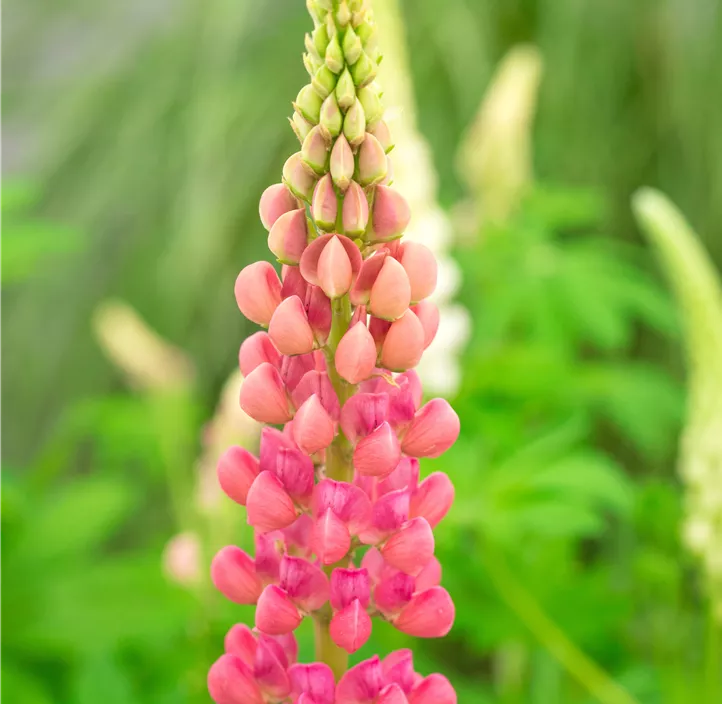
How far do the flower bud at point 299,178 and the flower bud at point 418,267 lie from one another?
0.07m

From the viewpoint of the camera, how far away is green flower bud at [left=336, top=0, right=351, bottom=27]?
0.53 meters

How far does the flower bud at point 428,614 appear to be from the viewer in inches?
23.0

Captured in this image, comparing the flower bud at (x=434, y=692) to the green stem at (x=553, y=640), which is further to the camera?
the green stem at (x=553, y=640)

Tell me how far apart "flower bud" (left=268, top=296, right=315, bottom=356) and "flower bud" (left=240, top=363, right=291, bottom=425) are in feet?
0.09

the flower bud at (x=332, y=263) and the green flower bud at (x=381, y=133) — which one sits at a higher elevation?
the green flower bud at (x=381, y=133)

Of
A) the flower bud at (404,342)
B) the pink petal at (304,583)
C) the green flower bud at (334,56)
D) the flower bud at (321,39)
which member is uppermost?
the flower bud at (321,39)

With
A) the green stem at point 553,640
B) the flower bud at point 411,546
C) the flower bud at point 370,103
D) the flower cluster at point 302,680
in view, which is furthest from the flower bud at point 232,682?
the green stem at point 553,640

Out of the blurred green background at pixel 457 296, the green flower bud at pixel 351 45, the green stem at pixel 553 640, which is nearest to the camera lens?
the green flower bud at pixel 351 45

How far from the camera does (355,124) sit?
531 millimetres

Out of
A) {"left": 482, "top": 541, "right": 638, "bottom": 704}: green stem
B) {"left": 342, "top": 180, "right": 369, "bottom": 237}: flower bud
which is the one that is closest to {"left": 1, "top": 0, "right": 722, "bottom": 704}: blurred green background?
{"left": 482, "top": 541, "right": 638, "bottom": 704}: green stem

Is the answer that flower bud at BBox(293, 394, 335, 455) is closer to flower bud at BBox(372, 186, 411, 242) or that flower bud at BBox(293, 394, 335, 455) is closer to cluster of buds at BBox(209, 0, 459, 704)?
cluster of buds at BBox(209, 0, 459, 704)

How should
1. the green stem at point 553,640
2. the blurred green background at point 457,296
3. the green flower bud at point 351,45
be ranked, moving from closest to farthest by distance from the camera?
1. the green flower bud at point 351,45
2. the green stem at point 553,640
3. the blurred green background at point 457,296

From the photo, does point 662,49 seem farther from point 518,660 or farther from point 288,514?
point 288,514

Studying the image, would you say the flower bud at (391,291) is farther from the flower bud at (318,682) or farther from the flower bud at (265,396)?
the flower bud at (318,682)
